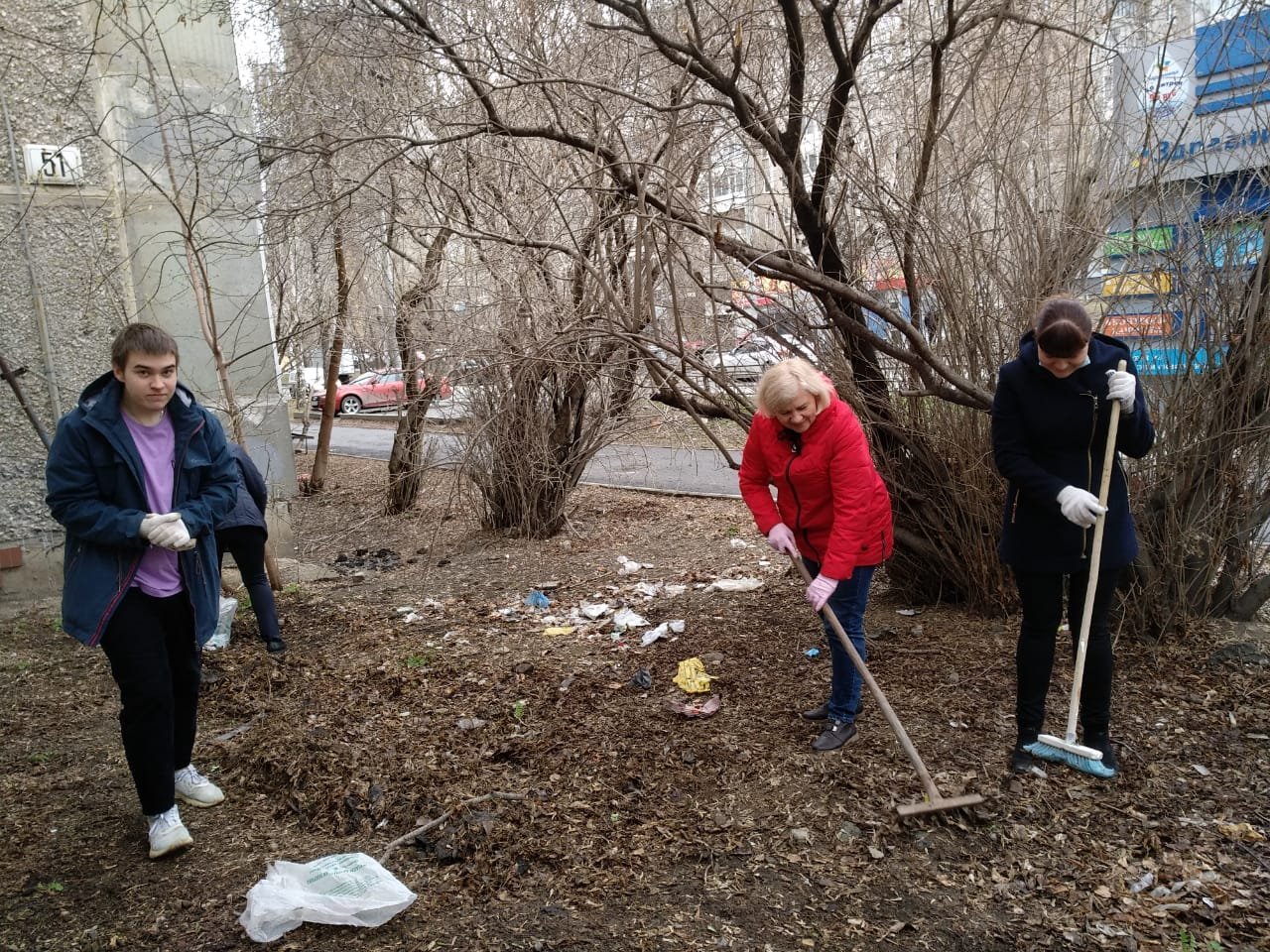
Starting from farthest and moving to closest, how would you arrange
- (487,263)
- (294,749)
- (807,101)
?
(487,263) < (807,101) < (294,749)

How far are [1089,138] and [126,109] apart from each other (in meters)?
5.88

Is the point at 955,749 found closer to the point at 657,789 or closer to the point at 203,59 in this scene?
the point at 657,789

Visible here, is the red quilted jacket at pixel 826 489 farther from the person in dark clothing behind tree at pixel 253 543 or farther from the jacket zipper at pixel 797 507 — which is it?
the person in dark clothing behind tree at pixel 253 543

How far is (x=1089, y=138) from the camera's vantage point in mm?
4027

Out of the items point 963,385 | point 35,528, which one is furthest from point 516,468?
point 963,385

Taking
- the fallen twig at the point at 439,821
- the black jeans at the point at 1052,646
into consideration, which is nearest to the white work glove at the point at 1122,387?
the black jeans at the point at 1052,646

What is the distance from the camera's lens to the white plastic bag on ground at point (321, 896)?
8.01ft

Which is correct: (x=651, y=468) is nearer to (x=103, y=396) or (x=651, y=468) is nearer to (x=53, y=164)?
(x=53, y=164)

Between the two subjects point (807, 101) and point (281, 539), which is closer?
point (807, 101)

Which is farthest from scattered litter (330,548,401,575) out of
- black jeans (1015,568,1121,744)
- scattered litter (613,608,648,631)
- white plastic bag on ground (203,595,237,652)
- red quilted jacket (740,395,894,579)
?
black jeans (1015,568,1121,744)

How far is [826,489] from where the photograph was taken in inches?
126

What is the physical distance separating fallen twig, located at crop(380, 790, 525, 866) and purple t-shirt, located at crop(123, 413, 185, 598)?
1070 mm

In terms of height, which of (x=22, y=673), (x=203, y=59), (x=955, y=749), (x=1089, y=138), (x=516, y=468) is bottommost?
(x=22, y=673)

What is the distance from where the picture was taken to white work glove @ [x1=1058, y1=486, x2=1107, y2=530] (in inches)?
108
